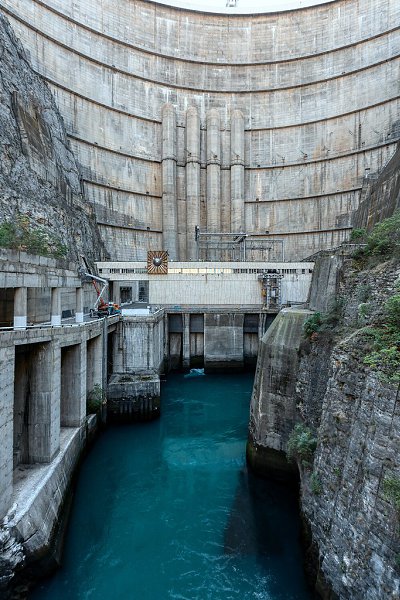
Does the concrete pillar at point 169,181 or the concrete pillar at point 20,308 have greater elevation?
the concrete pillar at point 169,181

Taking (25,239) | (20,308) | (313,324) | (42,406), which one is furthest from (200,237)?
(20,308)

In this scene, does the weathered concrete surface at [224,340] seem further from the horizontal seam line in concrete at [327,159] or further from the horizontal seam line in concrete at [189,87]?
the horizontal seam line in concrete at [189,87]

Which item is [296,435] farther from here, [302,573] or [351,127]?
[351,127]

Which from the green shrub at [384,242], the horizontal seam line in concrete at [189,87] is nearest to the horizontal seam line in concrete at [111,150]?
the horizontal seam line in concrete at [189,87]

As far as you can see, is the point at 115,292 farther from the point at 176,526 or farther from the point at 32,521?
the point at 32,521

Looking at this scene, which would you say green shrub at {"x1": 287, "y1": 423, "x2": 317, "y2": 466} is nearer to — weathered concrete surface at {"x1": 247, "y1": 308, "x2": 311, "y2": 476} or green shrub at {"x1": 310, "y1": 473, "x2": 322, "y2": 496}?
green shrub at {"x1": 310, "y1": 473, "x2": 322, "y2": 496}
